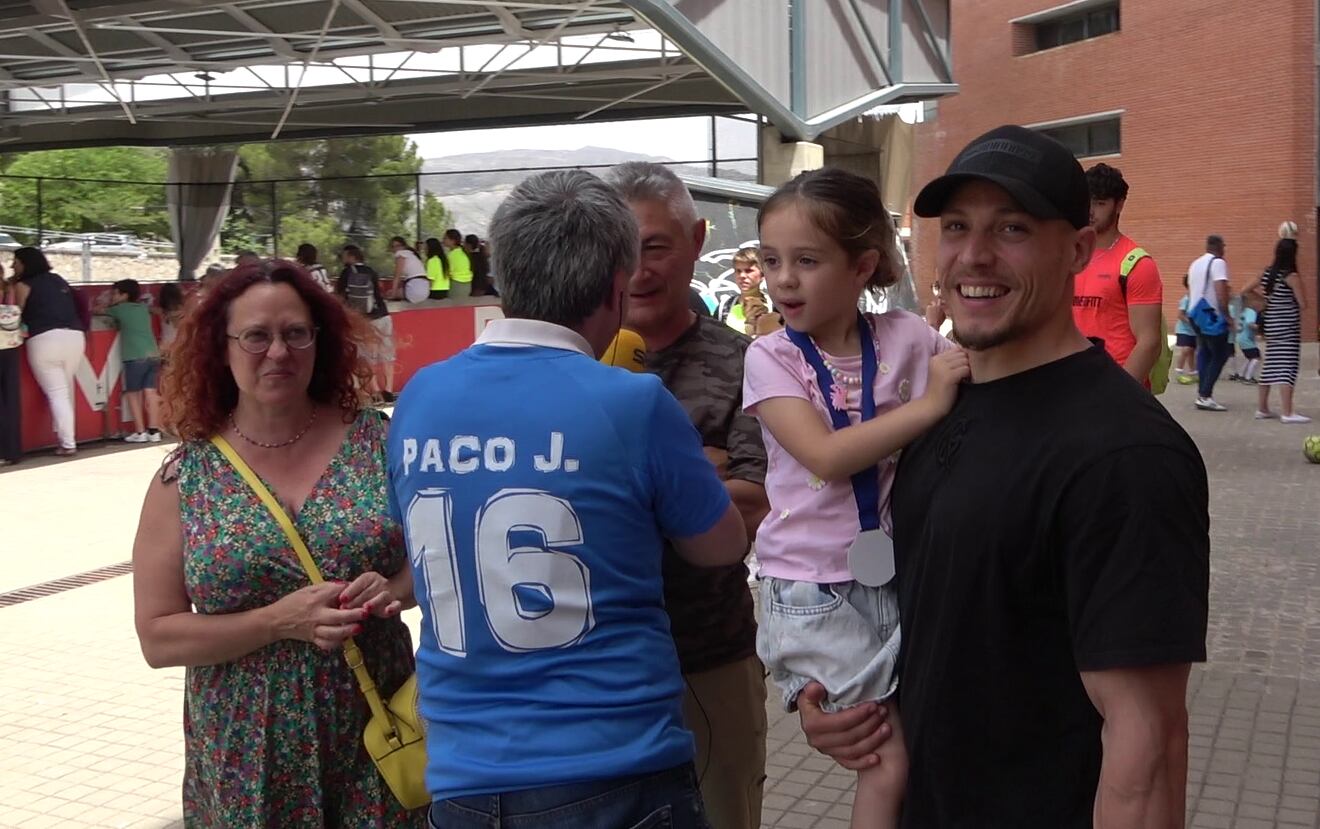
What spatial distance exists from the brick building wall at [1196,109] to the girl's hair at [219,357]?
2473 cm

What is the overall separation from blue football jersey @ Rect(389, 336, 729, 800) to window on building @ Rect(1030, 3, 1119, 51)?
36.3 meters

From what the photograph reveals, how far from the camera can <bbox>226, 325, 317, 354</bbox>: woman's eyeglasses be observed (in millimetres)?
2818

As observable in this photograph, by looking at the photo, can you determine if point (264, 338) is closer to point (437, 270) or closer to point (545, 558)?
point (545, 558)

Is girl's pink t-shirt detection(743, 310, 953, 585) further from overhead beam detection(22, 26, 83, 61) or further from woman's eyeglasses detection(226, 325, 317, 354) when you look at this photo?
overhead beam detection(22, 26, 83, 61)

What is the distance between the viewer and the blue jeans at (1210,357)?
1538 centimetres

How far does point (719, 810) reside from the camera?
9.58 feet

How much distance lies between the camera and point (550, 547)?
2.01 meters

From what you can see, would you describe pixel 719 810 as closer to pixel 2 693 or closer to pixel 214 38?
pixel 2 693

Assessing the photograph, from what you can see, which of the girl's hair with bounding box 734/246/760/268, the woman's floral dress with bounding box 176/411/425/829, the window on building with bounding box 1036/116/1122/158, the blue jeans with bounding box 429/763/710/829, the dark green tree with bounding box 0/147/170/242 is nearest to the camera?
the blue jeans with bounding box 429/763/710/829

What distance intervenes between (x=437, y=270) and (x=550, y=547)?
19243 millimetres

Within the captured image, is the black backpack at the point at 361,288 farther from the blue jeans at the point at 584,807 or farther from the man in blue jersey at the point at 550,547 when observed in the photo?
the blue jeans at the point at 584,807

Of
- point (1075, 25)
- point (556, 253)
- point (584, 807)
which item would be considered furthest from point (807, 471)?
point (1075, 25)

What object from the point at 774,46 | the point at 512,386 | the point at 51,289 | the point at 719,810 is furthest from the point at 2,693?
the point at 774,46

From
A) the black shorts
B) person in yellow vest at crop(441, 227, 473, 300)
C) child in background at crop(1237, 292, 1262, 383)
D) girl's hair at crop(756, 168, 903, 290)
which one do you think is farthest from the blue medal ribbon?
person in yellow vest at crop(441, 227, 473, 300)
